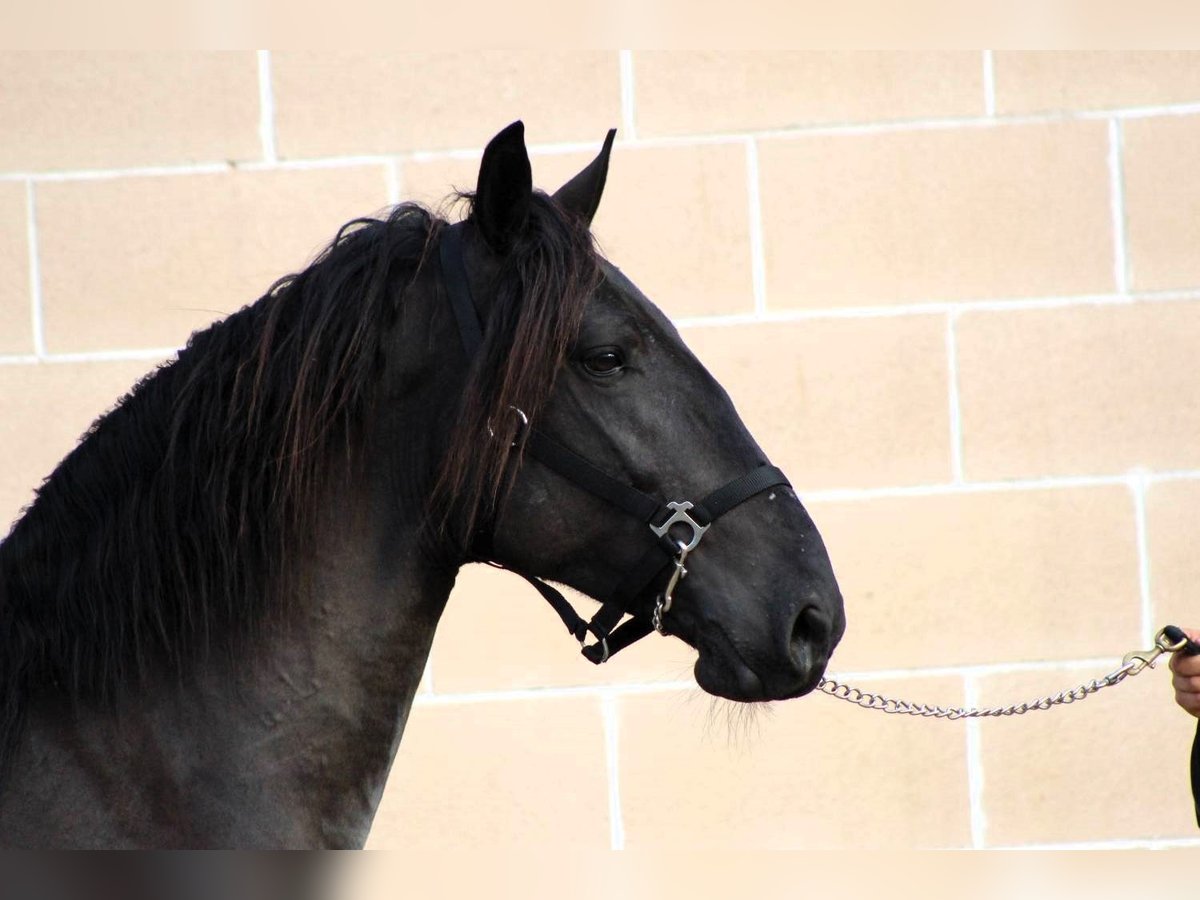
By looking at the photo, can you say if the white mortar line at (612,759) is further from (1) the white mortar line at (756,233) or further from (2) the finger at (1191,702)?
(2) the finger at (1191,702)

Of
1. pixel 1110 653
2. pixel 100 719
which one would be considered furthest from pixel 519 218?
pixel 1110 653

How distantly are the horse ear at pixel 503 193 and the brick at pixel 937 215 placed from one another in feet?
5.63

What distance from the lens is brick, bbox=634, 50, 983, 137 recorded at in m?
3.29

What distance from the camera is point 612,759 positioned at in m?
3.21

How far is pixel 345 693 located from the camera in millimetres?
1608

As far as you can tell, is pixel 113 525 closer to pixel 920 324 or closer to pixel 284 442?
pixel 284 442

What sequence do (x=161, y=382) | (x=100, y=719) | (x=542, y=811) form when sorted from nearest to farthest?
(x=100, y=719)
(x=161, y=382)
(x=542, y=811)

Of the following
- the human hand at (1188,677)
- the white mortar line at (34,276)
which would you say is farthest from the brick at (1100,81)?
the white mortar line at (34,276)

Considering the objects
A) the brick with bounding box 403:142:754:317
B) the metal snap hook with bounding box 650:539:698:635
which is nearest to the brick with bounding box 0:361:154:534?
the brick with bounding box 403:142:754:317

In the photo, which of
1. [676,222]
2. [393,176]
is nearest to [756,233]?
[676,222]

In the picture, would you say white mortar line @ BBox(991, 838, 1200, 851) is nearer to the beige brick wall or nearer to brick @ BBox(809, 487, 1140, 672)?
the beige brick wall

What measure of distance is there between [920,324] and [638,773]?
1462 mm

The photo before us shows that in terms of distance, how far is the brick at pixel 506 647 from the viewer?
10.5ft

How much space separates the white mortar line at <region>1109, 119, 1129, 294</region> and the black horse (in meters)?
2.09
